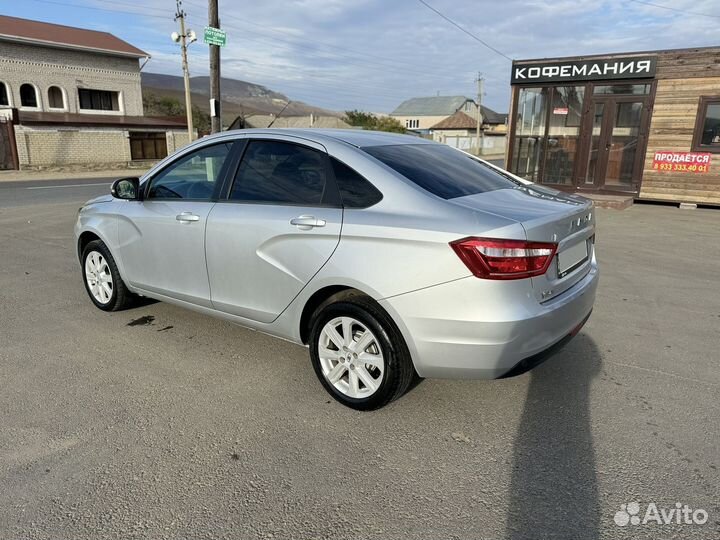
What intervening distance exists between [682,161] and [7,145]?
30.9 metres

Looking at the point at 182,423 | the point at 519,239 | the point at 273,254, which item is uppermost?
the point at 519,239

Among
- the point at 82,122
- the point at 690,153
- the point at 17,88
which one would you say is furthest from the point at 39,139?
the point at 690,153

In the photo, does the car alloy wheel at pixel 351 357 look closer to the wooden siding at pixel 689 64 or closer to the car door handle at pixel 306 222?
the car door handle at pixel 306 222

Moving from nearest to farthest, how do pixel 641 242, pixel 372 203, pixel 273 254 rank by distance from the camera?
pixel 372 203 → pixel 273 254 → pixel 641 242

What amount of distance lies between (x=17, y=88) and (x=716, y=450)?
129 feet

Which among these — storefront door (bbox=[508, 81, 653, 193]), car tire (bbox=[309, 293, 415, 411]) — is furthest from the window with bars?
car tire (bbox=[309, 293, 415, 411])

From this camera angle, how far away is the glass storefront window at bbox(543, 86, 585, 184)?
13523mm

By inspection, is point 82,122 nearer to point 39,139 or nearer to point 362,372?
point 39,139

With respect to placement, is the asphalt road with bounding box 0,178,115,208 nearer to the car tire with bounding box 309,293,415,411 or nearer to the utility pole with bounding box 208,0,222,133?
the utility pole with bounding box 208,0,222,133

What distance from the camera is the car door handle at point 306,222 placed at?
3.18 metres

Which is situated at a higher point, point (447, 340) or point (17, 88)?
point (17, 88)

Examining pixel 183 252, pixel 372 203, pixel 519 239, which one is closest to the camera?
pixel 519 239

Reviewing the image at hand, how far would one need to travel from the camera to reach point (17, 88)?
Answer: 3241 cm

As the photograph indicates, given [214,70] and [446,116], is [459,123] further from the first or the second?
[214,70]
